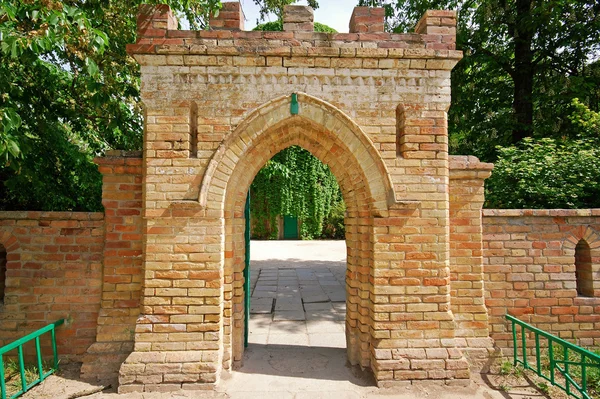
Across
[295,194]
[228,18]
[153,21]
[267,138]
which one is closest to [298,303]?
[267,138]

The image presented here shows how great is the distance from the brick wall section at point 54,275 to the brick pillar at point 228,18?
8.83ft

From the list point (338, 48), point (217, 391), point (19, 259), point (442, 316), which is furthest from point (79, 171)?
point (442, 316)

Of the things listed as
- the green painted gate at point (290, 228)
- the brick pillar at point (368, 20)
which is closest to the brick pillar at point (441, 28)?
the brick pillar at point (368, 20)

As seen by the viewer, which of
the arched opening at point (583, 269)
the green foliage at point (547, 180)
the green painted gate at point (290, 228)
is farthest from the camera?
the green painted gate at point (290, 228)

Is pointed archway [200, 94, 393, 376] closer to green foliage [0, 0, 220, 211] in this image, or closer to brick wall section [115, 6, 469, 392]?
brick wall section [115, 6, 469, 392]

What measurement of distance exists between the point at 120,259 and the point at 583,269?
5.95 m

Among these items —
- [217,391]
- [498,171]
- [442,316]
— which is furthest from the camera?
[498,171]

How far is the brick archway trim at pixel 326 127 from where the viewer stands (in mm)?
3836

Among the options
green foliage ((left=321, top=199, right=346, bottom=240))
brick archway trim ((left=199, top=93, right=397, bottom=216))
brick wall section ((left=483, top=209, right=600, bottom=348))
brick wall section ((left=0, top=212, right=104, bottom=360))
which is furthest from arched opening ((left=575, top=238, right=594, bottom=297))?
green foliage ((left=321, top=199, right=346, bottom=240))

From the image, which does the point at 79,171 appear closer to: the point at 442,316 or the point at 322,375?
the point at 322,375

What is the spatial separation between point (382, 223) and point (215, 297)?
80.8 inches

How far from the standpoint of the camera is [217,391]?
11.9 feet

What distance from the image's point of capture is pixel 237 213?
13.9 feet

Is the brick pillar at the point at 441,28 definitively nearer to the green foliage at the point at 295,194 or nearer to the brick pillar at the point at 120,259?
the brick pillar at the point at 120,259
